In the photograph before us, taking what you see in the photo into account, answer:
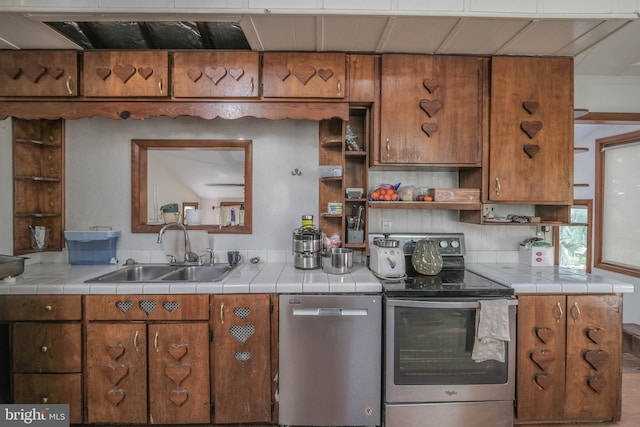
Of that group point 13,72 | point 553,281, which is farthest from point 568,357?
point 13,72

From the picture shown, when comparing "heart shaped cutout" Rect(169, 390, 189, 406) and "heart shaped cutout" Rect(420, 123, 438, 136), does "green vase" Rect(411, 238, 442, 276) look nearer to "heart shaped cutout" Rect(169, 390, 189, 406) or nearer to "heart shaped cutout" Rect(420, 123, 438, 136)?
"heart shaped cutout" Rect(420, 123, 438, 136)

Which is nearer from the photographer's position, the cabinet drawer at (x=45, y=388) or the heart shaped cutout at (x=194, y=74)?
the cabinet drawer at (x=45, y=388)

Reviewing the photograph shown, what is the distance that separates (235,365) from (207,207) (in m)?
1.24

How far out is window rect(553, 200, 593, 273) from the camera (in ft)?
13.6

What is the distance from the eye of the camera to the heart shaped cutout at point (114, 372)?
191cm

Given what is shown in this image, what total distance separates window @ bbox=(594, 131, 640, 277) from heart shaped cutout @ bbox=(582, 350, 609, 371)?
221cm

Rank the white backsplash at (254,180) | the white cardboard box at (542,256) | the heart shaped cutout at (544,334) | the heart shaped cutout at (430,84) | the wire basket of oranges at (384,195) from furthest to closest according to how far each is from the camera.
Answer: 1. the white backsplash at (254,180)
2. the white cardboard box at (542,256)
3. the wire basket of oranges at (384,195)
4. the heart shaped cutout at (430,84)
5. the heart shaped cutout at (544,334)

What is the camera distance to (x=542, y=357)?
1.95 meters

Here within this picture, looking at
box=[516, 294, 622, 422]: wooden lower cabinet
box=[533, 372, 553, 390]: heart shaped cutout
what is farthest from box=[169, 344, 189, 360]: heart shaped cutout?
box=[533, 372, 553, 390]: heart shaped cutout

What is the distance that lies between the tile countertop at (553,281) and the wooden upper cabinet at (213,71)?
81.6 inches

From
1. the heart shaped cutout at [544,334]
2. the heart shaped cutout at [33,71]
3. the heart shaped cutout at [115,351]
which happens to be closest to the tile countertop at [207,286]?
the heart shaped cutout at [115,351]

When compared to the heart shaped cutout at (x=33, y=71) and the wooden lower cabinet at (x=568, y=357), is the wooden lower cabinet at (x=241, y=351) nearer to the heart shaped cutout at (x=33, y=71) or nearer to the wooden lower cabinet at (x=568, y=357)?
the wooden lower cabinet at (x=568, y=357)

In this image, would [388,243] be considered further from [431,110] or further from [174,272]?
[174,272]

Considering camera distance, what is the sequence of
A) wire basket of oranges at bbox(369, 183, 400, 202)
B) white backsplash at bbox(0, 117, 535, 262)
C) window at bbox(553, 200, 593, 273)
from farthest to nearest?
window at bbox(553, 200, 593, 273)
white backsplash at bbox(0, 117, 535, 262)
wire basket of oranges at bbox(369, 183, 400, 202)
